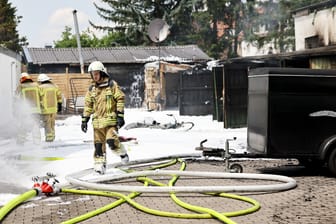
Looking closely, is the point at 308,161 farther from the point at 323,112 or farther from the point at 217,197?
the point at 217,197

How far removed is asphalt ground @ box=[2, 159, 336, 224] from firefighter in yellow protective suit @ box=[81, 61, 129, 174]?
0.95m

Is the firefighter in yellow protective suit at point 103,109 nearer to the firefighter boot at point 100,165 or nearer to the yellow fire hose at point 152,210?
the firefighter boot at point 100,165

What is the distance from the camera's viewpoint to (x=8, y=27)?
144 ft

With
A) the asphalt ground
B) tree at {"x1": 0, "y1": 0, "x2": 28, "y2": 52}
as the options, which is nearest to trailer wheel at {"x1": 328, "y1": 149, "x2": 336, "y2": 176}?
the asphalt ground

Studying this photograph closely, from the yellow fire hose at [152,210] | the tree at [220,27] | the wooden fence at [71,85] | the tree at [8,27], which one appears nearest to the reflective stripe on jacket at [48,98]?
the yellow fire hose at [152,210]

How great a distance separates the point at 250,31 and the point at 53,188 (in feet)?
112

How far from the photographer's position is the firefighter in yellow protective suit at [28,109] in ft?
37.6

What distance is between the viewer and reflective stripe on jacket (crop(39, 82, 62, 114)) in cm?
1149

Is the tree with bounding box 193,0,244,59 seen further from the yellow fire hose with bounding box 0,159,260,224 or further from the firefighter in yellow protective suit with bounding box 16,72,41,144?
the yellow fire hose with bounding box 0,159,260,224

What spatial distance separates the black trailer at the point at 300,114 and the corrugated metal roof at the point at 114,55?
75.2 ft

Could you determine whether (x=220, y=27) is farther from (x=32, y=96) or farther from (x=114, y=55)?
(x=32, y=96)

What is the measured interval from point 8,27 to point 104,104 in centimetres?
3871

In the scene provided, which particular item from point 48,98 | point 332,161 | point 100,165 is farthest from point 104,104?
point 48,98

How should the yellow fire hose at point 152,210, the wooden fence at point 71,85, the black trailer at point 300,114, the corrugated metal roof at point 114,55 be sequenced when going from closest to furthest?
the yellow fire hose at point 152,210, the black trailer at point 300,114, the wooden fence at point 71,85, the corrugated metal roof at point 114,55
